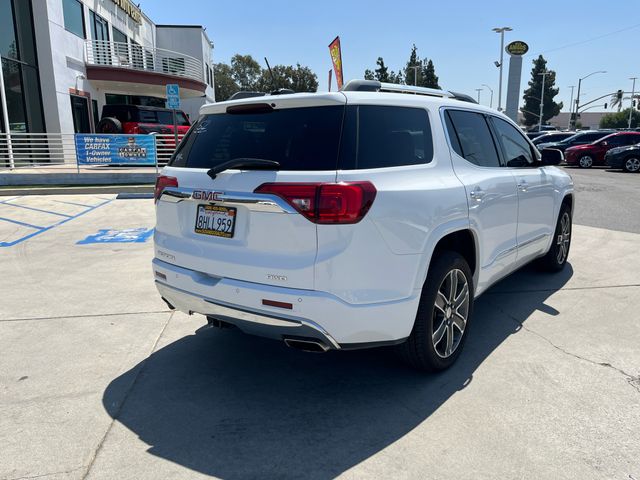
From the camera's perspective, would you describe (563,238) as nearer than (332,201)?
No

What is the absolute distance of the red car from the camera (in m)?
22.7

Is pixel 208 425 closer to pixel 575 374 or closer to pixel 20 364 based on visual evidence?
pixel 20 364

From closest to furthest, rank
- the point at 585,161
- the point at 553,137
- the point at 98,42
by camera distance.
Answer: the point at 585,161 < the point at 98,42 < the point at 553,137

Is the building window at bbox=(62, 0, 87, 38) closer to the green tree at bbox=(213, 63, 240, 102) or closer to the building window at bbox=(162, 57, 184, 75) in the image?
the building window at bbox=(162, 57, 184, 75)

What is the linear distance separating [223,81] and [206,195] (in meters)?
68.8

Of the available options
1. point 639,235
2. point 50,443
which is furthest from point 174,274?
point 639,235

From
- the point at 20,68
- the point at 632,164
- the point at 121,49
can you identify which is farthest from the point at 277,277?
the point at 121,49

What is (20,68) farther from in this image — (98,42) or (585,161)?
(585,161)

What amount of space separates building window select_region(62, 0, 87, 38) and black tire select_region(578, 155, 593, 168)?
23839 millimetres

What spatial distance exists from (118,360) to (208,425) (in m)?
1.21

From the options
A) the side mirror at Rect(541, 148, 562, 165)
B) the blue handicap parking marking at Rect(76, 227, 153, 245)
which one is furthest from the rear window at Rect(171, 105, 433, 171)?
the blue handicap parking marking at Rect(76, 227, 153, 245)

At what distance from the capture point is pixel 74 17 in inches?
898

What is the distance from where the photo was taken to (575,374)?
11.5ft

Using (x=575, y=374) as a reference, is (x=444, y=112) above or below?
above
